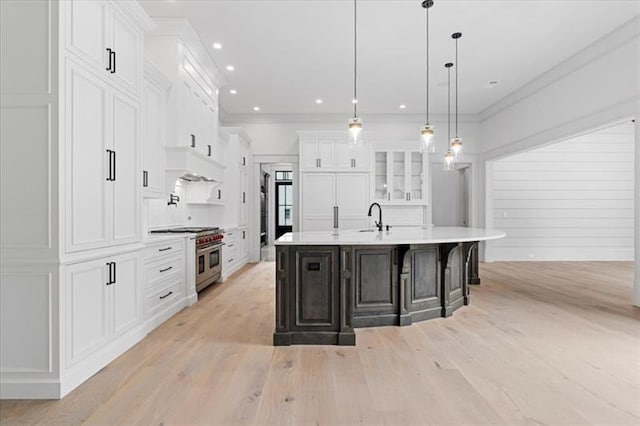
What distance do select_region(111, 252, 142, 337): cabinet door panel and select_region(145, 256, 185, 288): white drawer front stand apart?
347 millimetres

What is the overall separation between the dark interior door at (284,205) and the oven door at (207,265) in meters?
7.06

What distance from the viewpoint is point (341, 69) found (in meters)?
5.32

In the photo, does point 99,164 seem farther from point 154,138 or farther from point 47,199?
point 154,138

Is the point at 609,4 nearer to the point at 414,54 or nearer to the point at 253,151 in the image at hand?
the point at 414,54

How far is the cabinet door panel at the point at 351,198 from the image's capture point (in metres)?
7.08

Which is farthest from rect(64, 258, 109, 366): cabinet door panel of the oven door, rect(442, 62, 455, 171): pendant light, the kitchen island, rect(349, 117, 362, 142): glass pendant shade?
rect(442, 62, 455, 171): pendant light

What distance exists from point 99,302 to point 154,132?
2.06m

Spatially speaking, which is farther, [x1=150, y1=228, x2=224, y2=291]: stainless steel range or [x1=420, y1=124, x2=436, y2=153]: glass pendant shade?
[x1=150, y1=228, x2=224, y2=291]: stainless steel range

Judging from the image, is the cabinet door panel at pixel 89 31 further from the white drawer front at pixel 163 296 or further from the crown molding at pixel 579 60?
the crown molding at pixel 579 60

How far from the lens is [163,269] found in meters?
3.62

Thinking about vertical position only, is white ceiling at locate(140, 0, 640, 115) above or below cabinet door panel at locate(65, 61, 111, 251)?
above

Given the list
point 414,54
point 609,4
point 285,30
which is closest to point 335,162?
point 414,54

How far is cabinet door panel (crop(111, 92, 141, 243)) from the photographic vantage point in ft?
8.71

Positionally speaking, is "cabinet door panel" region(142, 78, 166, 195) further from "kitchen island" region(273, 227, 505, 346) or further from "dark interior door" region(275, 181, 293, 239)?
"dark interior door" region(275, 181, 293, 239)
